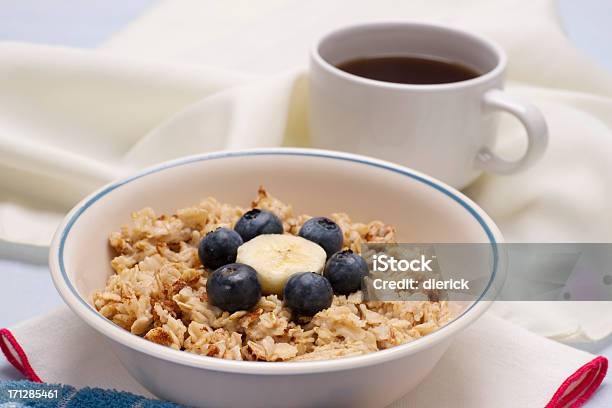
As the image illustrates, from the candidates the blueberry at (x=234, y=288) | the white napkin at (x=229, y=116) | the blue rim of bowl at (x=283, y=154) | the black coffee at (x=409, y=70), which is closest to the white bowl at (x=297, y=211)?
the blue rim of bowl at (x=283, y=154)

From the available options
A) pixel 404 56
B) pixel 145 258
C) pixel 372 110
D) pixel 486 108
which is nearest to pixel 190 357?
pixel 145 258

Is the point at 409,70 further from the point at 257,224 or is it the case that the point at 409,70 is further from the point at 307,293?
the point at 307,293

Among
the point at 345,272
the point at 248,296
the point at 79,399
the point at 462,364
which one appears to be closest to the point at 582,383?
the point at 462,364

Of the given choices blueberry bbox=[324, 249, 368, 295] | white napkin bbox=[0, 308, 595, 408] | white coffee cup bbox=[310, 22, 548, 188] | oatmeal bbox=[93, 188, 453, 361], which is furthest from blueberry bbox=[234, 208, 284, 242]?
white coffee cup bbox=[310, 22, 548, 188]

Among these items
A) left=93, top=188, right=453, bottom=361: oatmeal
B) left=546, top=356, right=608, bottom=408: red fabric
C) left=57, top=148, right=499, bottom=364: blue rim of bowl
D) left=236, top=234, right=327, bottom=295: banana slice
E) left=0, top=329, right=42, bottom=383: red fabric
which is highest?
left=57, top=148, right=499, bottom=364: blue rim of bowl

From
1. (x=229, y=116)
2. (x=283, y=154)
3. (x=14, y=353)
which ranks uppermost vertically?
(x=283, y=154)

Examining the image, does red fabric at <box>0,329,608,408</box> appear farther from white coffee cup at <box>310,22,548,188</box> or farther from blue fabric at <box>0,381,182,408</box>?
white coffee cup at <box>310,22,548,188</box>
